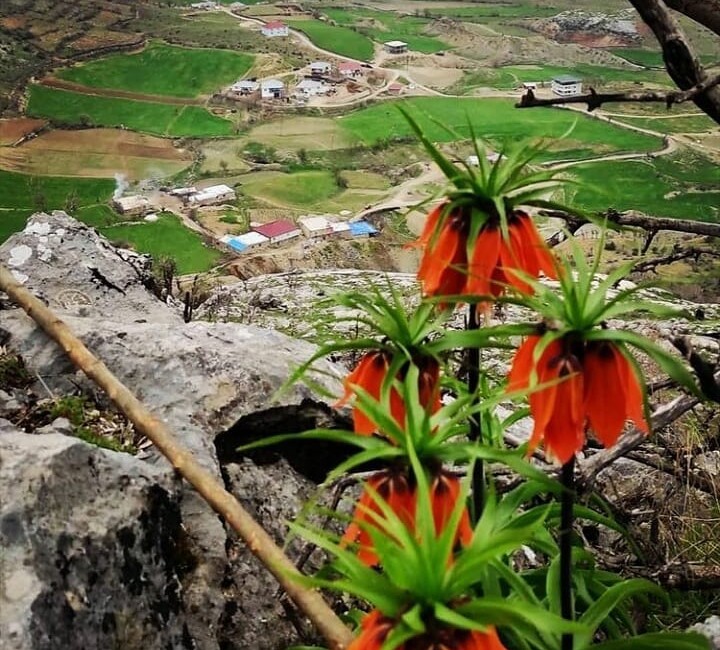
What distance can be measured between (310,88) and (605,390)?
2561 inches

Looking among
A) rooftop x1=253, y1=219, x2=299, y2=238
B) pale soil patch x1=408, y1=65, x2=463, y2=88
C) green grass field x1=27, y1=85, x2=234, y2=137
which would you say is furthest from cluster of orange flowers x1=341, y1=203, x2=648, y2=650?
pale soil patch x1=408, y1=65, x2=463, y2=88

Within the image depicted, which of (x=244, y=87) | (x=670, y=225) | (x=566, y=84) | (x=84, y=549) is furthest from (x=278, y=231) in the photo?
(x=84, y=549)

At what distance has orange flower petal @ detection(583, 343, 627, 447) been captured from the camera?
1.38 metres

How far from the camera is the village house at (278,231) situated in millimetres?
39969

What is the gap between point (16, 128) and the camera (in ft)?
173

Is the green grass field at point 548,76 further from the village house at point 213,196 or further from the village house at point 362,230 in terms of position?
the village house at point 362,230

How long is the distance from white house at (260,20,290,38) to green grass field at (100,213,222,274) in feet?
126

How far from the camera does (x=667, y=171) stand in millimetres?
50031

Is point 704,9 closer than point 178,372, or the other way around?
point 704,9

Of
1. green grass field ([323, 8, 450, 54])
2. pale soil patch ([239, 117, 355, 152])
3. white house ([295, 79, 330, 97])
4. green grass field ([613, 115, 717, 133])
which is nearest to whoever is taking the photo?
pale soil patch ([239, 117, 355, 152])

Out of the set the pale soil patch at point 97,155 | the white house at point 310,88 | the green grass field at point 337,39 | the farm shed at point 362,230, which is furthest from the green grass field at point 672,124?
the pale soil patch at point 97,155

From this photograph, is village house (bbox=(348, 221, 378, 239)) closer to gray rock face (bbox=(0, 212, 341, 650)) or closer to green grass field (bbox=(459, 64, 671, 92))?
green grass field (bbox=(459, 64, 671, 92))

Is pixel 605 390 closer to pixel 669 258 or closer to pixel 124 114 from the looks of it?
pixel 669 258

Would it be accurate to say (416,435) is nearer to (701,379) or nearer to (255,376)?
(701,379)
